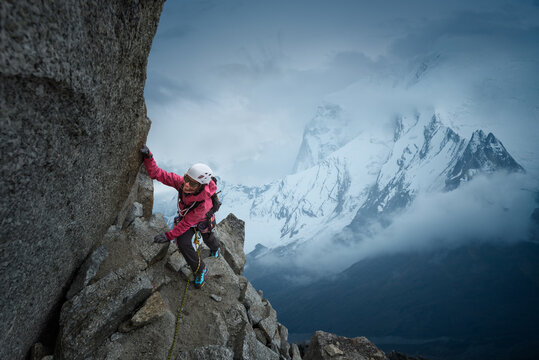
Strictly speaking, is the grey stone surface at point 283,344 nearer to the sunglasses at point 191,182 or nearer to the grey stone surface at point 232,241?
the grey stone surface at point 232,241

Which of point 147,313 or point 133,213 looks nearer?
point 147,313

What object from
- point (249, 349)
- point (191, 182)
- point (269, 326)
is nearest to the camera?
point (249, 349)

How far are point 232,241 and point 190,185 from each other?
6376mm

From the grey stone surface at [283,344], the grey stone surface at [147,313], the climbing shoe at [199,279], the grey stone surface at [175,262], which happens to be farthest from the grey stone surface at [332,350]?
the grey stone surface at [147,313]

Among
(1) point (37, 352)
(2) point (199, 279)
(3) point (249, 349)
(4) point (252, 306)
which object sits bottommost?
(3) point (249, 349)

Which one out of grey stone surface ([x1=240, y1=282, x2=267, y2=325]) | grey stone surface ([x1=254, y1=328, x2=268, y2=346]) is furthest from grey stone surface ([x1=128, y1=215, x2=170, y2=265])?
grey stone surface ([x1=254, y1=328, x2=268, y2=346])

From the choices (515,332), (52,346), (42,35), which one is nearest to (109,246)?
(52,346)

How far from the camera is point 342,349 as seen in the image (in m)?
8.59

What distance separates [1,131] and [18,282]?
264cm

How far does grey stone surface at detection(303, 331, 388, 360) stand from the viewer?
814 cm

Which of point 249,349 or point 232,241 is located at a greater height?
point 232,241

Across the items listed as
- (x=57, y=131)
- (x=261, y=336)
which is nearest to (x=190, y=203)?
(x=57, y=131)

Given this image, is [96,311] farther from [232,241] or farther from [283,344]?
[232,241]

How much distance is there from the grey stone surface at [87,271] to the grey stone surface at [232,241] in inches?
202
